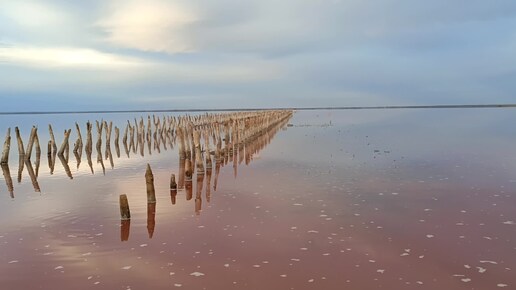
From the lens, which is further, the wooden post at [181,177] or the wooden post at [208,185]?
the wooden post at [181,177]

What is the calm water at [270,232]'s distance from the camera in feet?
23.3

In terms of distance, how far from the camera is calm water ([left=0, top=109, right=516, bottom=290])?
7102mm

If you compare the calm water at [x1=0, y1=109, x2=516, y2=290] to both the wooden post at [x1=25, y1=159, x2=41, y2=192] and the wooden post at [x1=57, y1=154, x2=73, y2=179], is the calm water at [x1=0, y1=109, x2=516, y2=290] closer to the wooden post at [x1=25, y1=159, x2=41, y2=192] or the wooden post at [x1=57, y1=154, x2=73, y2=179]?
the wooden post at [x1=25, y1=159, x2=41, y2=192]

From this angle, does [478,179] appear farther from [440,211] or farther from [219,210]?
[219,210]

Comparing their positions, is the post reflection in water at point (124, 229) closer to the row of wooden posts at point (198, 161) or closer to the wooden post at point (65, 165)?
the row of wooden posts at point (198, 161)

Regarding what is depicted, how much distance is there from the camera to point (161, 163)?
864 inches

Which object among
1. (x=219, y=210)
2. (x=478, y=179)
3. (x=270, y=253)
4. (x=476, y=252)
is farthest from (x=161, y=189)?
(x=478, y=179)

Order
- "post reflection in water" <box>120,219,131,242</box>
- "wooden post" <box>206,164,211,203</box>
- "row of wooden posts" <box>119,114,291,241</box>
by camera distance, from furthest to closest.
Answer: "wooden post" <box>206,164,211,203</box> < "row of wooden posts" <box>119,114,291,241</box> < "post reflection in water" <box>120,219,131,242</box>

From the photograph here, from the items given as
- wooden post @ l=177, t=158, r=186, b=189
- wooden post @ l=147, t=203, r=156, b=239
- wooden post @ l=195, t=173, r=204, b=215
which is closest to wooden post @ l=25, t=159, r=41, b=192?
wooden post @ l=177, t=158, r=186, b=189

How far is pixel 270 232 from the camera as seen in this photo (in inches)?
373

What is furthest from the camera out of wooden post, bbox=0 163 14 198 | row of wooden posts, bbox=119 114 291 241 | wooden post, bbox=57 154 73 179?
wooden post, bbox=57 154 73 179

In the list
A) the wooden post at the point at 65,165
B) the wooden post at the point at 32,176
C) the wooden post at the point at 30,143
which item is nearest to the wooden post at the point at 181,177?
the wooden post at the point at 65,165

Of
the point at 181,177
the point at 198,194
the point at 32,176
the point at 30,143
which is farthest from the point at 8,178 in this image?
the point at 198,194

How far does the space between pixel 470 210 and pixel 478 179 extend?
16.9 ft
